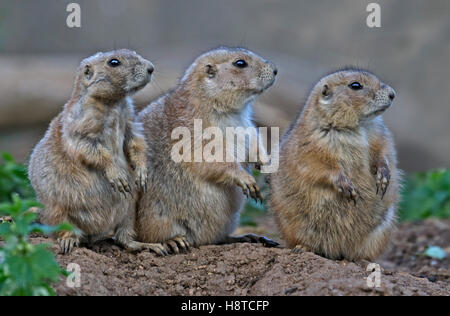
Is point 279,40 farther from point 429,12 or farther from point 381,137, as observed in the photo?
point 381,137

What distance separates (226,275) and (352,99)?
226 centimetres

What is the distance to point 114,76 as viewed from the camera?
22.1 feet

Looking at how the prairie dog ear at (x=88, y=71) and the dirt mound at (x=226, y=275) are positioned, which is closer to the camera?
the dirt mound at (x=226, y=275)

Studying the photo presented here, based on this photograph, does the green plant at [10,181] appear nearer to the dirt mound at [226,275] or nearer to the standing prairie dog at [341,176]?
the dirt mound at [226,275]

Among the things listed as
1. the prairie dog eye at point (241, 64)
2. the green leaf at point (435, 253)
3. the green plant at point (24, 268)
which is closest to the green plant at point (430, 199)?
the green leaf at point (435, 253)

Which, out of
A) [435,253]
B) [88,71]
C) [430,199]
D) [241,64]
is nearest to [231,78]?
[241,64]

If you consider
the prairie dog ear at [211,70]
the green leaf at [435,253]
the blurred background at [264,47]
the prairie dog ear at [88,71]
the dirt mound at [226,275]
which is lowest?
the green leaf at [435,253]

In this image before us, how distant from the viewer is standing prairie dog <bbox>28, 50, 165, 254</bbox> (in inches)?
261

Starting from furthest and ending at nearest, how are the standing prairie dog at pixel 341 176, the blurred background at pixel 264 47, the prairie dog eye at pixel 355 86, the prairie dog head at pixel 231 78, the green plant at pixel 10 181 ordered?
1. the blurred background at pixel 264 47
2. the green plant at pixel 10 181
3. the prairie dog head at pixel 231 78
4. the prairie dog eye at pixel 355 86
5. the standing prairie dog at pixel 341 176

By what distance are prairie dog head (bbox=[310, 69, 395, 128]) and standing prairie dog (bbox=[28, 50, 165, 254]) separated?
1.89 m

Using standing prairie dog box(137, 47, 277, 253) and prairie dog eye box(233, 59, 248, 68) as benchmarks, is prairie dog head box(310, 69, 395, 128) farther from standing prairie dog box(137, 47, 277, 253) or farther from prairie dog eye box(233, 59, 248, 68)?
prairie dog eye box(233, 59, 248, 68)

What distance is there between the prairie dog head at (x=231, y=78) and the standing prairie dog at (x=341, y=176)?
25.1 inches

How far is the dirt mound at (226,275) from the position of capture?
5.70 m
